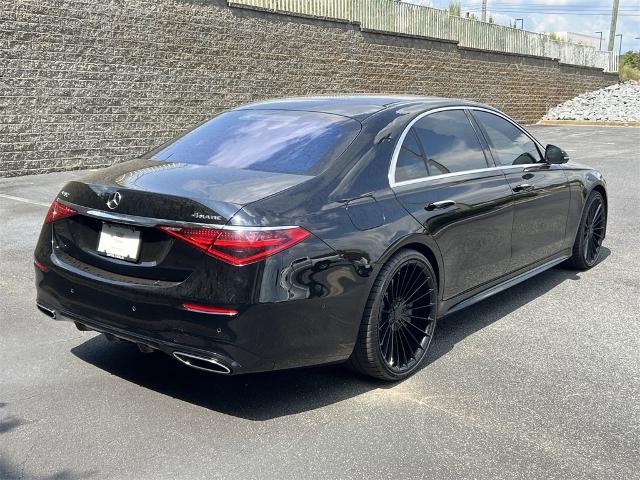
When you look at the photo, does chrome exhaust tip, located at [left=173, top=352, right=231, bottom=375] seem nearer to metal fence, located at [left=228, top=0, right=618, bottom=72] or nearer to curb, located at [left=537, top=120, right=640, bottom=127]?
metal fence, located at [left=228, top=0, right=618, bottom=72]

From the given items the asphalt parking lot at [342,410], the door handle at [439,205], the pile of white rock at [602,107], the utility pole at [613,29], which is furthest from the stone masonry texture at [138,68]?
the utility pole at [613,29]

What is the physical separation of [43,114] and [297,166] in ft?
35.6

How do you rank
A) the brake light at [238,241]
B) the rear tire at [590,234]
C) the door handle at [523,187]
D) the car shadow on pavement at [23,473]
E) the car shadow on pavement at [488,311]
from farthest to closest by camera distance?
1. the rear tire at [590,234]
2. the door handle at [523,187]
3. the car shadow on pavement at [488,311]
4. the brake light at [238,241]
5. the car shadow on pavement at [23,473]

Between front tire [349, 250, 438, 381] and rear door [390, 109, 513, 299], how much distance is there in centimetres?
24

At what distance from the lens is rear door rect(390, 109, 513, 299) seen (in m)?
4.26

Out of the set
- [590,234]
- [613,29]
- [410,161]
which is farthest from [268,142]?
[613,29]

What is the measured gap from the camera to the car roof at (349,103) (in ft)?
14.6

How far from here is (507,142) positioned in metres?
5.45

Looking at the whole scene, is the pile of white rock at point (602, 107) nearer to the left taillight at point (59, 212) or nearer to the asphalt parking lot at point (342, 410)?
the asphalt parking lot at point (342, 410)

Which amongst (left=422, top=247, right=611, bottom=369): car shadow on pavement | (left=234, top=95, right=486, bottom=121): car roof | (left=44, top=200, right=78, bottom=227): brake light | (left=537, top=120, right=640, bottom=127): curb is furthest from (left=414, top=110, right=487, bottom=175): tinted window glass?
(left=537, top=120, right=640, bottom=127): curb

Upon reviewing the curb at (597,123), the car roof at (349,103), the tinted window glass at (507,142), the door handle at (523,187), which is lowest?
the curb at (597,123)

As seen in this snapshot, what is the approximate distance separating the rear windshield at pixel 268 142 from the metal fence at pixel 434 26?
1329 centimetres

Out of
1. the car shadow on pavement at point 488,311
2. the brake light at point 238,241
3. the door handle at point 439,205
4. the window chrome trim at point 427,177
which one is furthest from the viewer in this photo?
the car shadow on pavement at point 488,311

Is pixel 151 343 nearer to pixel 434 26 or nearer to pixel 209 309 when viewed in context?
pixel 209 309
